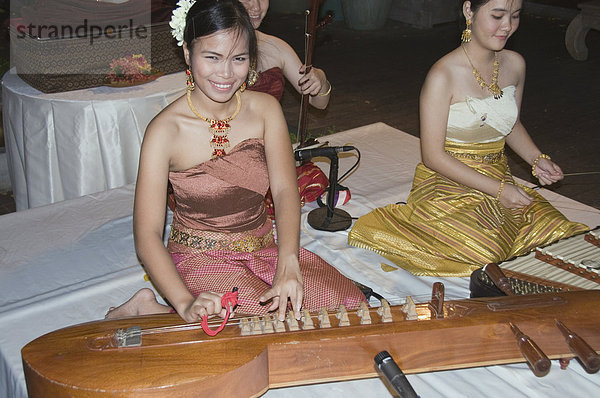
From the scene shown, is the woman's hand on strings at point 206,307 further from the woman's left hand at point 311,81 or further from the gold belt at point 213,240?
the woman's left hand at point 311,81

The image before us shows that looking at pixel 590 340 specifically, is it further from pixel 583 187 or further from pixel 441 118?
pixel 583 187

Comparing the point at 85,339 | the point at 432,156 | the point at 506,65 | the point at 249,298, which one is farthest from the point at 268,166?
the point at 506,65

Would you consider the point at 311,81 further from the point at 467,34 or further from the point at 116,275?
the point at 116,275

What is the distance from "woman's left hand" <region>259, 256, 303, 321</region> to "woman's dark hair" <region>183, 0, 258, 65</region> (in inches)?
22.9

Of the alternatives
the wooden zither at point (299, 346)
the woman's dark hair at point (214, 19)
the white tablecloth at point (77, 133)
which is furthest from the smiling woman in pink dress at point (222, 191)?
the white tablecloth at point (77, 133)

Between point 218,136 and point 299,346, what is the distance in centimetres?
70

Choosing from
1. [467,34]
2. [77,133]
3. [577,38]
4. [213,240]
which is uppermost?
[467,34]

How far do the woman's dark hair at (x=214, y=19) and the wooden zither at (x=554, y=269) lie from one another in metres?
0.92

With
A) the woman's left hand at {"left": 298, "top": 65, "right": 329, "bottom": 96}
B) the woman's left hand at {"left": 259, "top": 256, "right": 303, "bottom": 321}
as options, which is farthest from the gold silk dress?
the woman's left hand at {"left": 259, "top": 256, "right": 303, "bottom": 321}

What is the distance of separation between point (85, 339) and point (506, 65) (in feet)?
5.38

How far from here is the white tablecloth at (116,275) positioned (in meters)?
1.65

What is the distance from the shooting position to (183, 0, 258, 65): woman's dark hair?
65.2 inches

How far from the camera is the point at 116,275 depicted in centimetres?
216

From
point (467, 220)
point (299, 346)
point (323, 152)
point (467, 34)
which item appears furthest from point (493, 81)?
point (299, 346)
